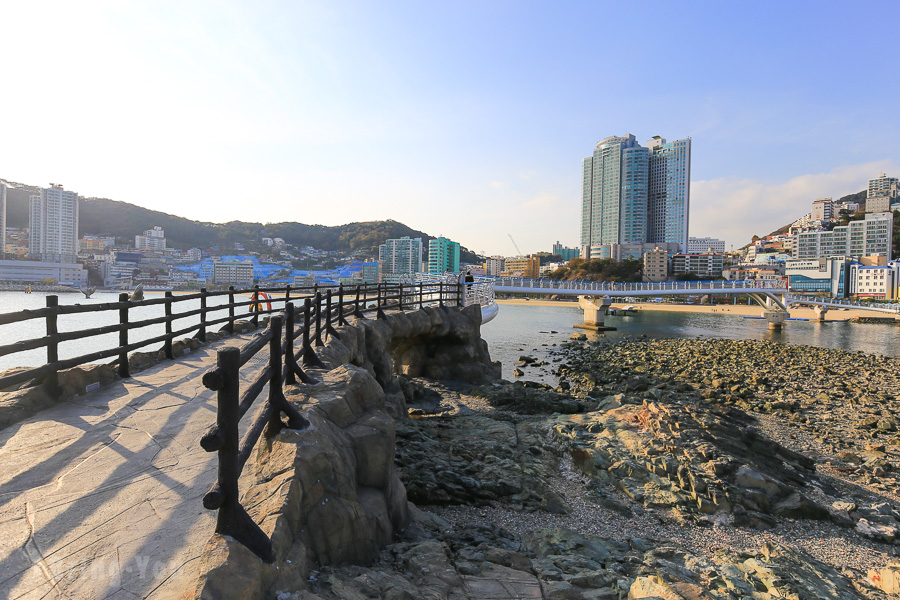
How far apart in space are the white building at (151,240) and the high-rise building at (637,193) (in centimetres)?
14133

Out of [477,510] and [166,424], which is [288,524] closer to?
[166,424]

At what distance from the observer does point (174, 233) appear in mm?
119062

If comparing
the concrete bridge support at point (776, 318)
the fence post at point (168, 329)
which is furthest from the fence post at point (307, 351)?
the concrete bridge support at point (776, 318)

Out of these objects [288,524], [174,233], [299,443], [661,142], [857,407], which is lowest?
[857,407]

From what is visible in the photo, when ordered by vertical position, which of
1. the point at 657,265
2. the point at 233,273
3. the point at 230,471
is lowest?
the point at 230,471

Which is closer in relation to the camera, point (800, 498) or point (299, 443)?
point (299, 443)

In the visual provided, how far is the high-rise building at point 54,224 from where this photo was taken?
82.2 meters

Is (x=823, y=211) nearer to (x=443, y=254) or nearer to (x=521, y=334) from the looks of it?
(x=443, y=254)

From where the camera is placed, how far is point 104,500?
3.23 meters

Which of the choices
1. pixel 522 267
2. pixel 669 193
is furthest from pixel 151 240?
pixel 669 193

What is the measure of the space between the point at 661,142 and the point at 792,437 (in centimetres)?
19646

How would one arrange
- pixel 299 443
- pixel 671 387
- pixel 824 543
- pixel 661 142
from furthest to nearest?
pixel 661 142 → pixel 671 387 → pixel 824 543 → pixel 299 443

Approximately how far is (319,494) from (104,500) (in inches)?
57.1

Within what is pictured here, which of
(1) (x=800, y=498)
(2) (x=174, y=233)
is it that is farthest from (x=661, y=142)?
(1) (x=800, y=498)
